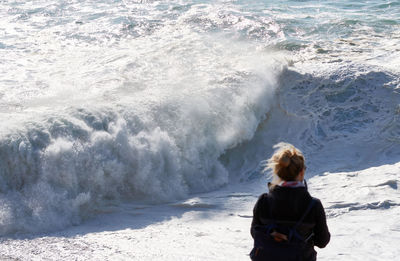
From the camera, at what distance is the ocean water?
6.00m

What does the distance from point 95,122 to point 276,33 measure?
20.3 ft

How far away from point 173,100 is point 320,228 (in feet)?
17.7

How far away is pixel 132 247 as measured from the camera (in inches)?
191

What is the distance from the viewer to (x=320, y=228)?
2.53 metres

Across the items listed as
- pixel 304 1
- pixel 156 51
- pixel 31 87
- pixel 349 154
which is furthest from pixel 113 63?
pixel 304 1

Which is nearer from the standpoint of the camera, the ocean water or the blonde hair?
the blonde hair

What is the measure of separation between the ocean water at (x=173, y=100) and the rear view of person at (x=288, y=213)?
334cm

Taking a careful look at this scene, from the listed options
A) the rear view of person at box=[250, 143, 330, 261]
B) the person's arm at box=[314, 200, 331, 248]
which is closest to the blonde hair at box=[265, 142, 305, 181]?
the rear view of person at box=[250, 143, 330, 261]

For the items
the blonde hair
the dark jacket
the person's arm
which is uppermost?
the blonde hair

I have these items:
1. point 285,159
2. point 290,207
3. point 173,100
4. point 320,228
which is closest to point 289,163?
point 285,159

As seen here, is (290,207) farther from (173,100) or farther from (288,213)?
(173,100)

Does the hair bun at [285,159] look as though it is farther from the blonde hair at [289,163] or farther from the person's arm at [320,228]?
the person's arm at [320,228]

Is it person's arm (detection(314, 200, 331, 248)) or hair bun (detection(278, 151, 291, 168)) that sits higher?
hair bun (detection(278, 151, 291, 168))

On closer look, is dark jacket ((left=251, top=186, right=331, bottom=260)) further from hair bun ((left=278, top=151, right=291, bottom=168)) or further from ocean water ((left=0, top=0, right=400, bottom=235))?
ocean water ((left=0, top=0, right=400, bottom=235))
